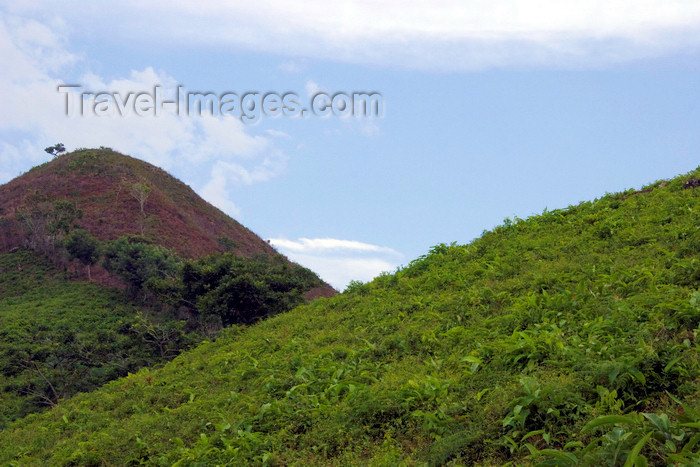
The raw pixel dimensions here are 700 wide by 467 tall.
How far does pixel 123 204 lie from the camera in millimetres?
48906

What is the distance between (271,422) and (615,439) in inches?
179

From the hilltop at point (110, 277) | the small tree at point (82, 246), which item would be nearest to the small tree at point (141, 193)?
the hilltop at point (110, 277)

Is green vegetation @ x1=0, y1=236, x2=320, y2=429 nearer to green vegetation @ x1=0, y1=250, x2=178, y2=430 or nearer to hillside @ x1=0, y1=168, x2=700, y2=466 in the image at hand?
green vegetation @ x1=0, y1=250, x2=178, y2=430

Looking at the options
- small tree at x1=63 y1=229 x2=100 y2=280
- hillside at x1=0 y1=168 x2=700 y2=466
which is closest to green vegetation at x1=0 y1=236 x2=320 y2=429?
small tree at x1=63 y1=229 x2=100 y2=280

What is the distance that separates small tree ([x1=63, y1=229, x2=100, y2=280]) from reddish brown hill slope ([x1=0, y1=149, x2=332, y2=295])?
3240 millimetres

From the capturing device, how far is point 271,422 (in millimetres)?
7520

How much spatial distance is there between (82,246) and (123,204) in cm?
1006

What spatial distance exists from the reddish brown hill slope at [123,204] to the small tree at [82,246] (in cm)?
324

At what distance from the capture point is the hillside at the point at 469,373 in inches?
206

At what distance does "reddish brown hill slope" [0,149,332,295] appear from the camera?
150 feet

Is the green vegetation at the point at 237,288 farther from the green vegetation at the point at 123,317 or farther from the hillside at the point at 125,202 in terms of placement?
the hillside at the point at 125,202

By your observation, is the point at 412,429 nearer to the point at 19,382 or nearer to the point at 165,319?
the point at 19,382

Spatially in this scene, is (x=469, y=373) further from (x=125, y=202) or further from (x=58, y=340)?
(x=125, y=202)

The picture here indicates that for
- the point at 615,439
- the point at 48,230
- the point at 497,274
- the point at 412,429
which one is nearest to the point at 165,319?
the point at 48,230
